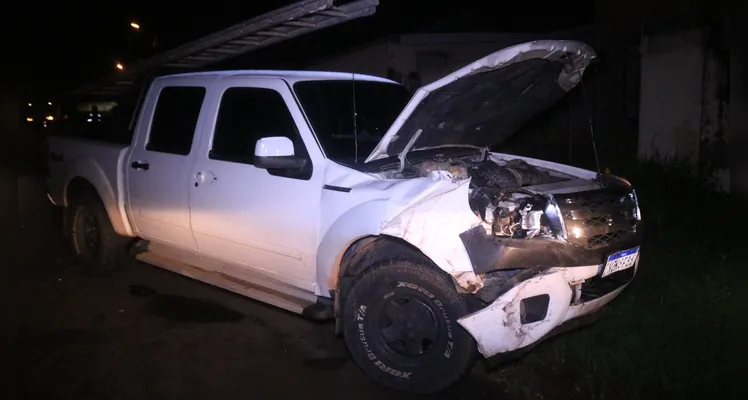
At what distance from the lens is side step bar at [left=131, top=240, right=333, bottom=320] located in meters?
4.59

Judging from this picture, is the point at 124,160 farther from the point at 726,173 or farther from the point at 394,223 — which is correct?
the point at 726,173

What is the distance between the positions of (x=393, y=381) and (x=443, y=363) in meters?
0.41

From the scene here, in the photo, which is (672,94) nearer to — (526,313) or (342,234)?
(526,313)

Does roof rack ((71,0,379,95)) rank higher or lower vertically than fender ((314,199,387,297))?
higher

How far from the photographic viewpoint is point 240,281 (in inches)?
204

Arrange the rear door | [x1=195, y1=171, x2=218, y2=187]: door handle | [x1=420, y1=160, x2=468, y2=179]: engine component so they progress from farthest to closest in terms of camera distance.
A: the rear door, [x1=195, y1=171, x2=218, y2=187]: door handle, [x1=420, y1=160, x2=468, y2=179]: engine component

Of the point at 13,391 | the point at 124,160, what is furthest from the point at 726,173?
the point at 13,391

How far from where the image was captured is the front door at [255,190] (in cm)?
454

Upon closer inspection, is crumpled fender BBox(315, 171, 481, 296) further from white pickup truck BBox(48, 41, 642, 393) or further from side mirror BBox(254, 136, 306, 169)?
side mirror BBox(254, 136, 306, 169)

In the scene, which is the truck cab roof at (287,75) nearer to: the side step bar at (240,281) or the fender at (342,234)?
the fender at (342,234)

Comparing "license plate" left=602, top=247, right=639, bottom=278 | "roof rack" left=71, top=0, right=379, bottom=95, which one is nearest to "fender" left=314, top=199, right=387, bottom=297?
"license plate" left=602, top=247, right=639, bottom=278

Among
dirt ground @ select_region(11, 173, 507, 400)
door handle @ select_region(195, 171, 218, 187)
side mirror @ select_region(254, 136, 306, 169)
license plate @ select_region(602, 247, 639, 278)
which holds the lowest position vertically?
dirt ground @ select_region(11, 173, 507, 400)

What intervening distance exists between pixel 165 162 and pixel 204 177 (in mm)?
608

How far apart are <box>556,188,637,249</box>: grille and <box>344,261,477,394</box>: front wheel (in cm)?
83
